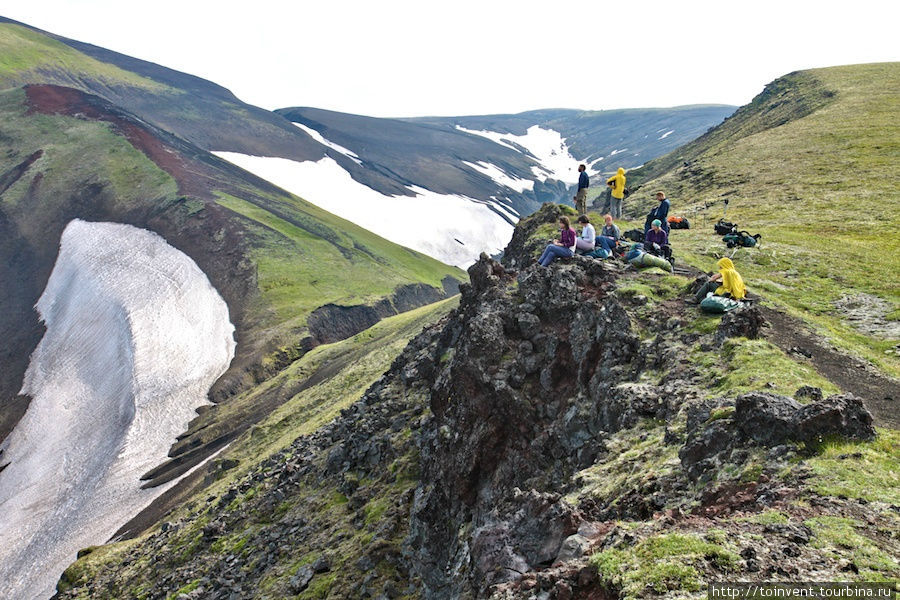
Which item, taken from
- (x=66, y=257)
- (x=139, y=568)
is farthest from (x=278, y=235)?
(x=139, y=568)

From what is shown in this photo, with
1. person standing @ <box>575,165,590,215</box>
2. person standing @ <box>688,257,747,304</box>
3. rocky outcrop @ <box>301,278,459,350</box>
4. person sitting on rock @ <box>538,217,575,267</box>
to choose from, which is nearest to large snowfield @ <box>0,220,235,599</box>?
rocky outcrop @ <box>301,278,459,350</box>

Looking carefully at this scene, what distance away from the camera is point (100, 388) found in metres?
71.8

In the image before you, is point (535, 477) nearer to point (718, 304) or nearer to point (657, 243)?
point (718, 304)

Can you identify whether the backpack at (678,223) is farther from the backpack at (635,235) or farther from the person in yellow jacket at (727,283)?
the person in yellow jacket at (727,283)

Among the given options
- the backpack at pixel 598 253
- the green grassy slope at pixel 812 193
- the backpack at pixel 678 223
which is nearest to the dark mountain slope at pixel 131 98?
the green grassy slope at pixel 812 193

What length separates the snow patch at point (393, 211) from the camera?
537 feet

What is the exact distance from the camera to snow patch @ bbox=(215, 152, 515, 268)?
537ft

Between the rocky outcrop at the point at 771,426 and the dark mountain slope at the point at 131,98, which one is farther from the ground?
the dark mountain slope at the point at 131,98

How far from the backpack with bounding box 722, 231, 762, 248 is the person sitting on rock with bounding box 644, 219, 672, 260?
7.11 m

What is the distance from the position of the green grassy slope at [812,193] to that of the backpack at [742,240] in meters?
0.62

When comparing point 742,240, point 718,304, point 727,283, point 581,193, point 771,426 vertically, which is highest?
point 581,193

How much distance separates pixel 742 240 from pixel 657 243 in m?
7.89

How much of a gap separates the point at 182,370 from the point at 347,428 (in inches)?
2065

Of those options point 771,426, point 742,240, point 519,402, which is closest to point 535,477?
point 519,402
